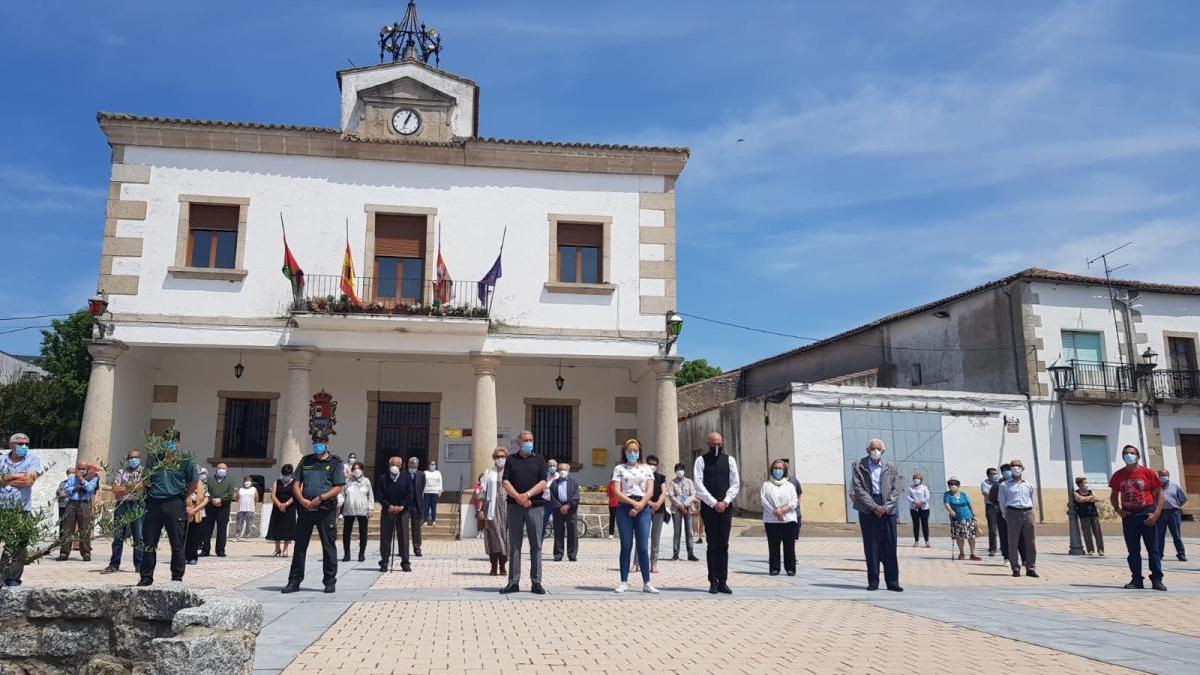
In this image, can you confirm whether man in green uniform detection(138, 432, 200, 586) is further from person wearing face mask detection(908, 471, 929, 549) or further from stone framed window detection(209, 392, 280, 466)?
person wearing face mask detection(908, 471, 929, 549)

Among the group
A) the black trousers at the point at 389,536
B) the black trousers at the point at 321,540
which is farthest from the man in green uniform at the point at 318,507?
the black trousers at the point at 389,536

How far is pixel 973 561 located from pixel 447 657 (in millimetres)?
11449

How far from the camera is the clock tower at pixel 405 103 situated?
64.0ft

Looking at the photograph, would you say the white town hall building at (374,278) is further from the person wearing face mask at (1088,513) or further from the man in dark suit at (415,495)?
the person wearing face mask at (1088,513)

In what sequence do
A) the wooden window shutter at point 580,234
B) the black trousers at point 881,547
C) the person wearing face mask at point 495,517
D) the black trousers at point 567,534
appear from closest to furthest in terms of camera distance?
1. the black trousers at point 881,547
2. the person wearing face mask at point 495,517
3. the black trousers at point 567,534
4. the wooden window shutter at point 580,234

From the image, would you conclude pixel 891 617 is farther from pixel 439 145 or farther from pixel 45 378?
pixel 45 378

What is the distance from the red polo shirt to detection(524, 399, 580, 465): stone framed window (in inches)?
501

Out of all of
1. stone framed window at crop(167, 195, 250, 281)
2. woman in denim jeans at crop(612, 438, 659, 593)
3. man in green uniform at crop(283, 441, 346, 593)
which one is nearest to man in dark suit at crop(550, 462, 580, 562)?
woman in denim jeans at crop(612, 438, 659, 593)

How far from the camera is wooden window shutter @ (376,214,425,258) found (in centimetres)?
1928

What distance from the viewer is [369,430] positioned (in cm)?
2055

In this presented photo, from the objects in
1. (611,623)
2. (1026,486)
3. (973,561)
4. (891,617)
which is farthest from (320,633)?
(973,561)

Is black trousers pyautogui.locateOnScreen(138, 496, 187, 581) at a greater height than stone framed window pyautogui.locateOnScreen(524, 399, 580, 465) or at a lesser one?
lesser

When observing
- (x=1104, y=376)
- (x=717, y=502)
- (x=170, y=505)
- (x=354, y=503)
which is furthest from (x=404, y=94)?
(x=1104, y=376)

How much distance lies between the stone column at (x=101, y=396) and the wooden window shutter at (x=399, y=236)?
5684 mm
